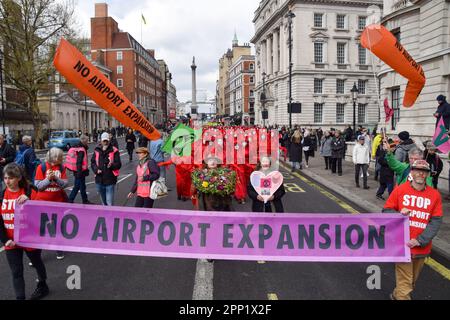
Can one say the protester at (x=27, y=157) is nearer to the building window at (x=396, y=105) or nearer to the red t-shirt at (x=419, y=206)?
the red t-shirt at (x=419, y=206)

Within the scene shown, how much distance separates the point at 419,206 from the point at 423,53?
17.9 meters

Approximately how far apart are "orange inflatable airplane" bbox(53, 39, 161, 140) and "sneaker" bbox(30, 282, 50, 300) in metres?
2.61

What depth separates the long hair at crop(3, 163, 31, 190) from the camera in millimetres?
4488

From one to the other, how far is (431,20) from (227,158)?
13.6 m

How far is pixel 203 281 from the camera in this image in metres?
5.33

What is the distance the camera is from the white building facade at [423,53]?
58.2 feet

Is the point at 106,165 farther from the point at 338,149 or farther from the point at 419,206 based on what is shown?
the point at 338,149


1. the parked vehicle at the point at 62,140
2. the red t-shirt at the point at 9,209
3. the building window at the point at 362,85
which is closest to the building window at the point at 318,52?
the building window at the point at 362,85

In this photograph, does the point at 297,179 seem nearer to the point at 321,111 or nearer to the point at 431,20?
the point at 431,20

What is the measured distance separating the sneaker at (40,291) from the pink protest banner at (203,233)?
0.46m

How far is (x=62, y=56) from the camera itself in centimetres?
550

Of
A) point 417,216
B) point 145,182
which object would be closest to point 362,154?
point 145,182
